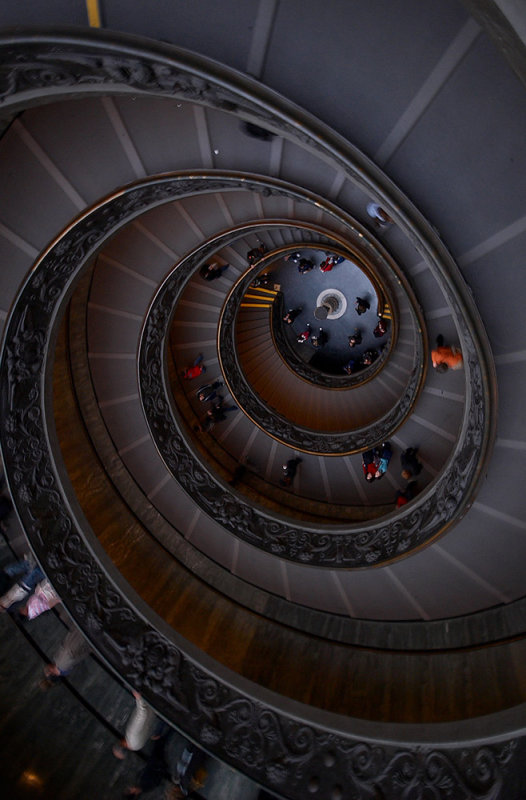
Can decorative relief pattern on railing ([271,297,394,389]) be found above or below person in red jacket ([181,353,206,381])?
above

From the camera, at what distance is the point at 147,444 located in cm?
763

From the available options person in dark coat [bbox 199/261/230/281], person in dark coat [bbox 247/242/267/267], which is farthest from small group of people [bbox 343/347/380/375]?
person in dark coat [bbox 199/261/230/281]

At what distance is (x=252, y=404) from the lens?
10117 millimetres

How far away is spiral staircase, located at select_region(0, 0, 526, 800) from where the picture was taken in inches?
96.4

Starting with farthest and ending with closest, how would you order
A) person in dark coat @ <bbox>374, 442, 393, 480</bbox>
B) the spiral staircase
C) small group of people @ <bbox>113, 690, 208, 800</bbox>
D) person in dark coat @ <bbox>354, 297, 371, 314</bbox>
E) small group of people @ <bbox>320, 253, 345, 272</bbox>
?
1. person in dark coat @ <bbox>354, 297, 371, 314</bbox>
2. small group of people @ <bbox>320, 253, 345, 272</bbox>
3. person in dark coat @ <bbox>374, 442, 393, 480</bbox>
4. small group of people @ <bbox>113, 690, 208, 800</bbox>
5. the spiral staircase

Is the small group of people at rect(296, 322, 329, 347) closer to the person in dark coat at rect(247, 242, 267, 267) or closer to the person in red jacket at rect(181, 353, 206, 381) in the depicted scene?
the person in dark coat at rect(247, 242, 267, 267)

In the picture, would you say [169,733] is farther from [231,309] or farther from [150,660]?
[231,309]

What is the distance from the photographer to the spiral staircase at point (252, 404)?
2.45 m

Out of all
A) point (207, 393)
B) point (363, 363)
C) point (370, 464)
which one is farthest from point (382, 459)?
point (363, 363)

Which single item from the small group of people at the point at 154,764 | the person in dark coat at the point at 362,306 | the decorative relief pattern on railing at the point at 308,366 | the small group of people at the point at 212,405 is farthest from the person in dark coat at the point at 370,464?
the person in dark coat at the point at 362,306

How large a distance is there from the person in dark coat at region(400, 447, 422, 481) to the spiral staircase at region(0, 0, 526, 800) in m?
0.29

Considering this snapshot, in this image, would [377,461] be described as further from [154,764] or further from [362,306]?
[362,306]

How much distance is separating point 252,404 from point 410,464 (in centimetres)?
396

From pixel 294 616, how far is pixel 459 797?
322 centimetres
